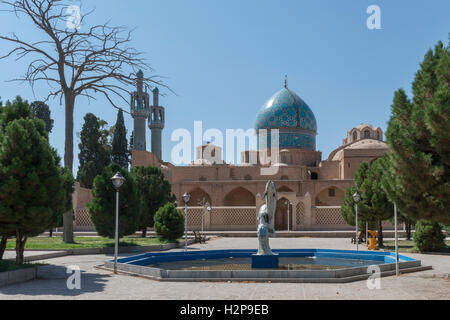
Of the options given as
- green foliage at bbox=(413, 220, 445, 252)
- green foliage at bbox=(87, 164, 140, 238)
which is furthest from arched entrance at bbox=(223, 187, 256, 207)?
green foliage at bbox=(413, 220, 445, 252)

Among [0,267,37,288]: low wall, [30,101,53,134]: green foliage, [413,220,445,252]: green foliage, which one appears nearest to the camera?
[0,267,37,288]: low wall

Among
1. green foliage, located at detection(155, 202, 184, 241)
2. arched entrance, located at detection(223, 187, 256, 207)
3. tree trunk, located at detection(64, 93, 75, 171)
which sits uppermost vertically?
tree trunk, located at detection(64, 93, 75, 171)

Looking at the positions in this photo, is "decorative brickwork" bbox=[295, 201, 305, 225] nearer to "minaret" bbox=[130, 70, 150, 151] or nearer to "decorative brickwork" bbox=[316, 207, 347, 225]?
"decorative brickwork" bbox=[316, 207, 347, 225]

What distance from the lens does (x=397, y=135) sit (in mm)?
7328

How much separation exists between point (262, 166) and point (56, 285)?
29660 mm

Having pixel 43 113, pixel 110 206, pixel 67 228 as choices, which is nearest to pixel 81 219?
pixel 67 228

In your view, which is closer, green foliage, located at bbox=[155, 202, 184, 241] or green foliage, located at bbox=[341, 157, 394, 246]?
green foliage, located at bbox=[341, 157, 394, 246]

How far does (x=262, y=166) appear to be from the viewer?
120 feet

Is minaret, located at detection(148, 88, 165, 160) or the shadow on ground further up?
minaret, located at detection(148, 88, 165, 160)

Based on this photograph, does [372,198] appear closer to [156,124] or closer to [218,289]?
[218,289]

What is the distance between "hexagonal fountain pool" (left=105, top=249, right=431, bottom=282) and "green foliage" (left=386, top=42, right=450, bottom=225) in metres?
1.69

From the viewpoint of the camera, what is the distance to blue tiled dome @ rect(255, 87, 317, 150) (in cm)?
3966
